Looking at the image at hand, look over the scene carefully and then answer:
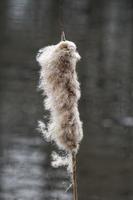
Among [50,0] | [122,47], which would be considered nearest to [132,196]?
[122,47]

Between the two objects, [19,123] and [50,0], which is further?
[50,0]

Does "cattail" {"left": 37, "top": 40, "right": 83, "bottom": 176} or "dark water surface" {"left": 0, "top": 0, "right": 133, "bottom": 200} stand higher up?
"dark water surface" {"left": 0, "top": 0, "right": 133, "bottom": 200}

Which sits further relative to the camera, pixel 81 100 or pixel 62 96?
pixel 81 100

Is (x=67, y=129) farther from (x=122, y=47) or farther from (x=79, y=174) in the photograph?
(x=122, y=47)

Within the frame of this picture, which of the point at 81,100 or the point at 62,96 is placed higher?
the point at 81,100

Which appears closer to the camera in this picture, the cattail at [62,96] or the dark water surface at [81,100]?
the cattail at [62,96]
